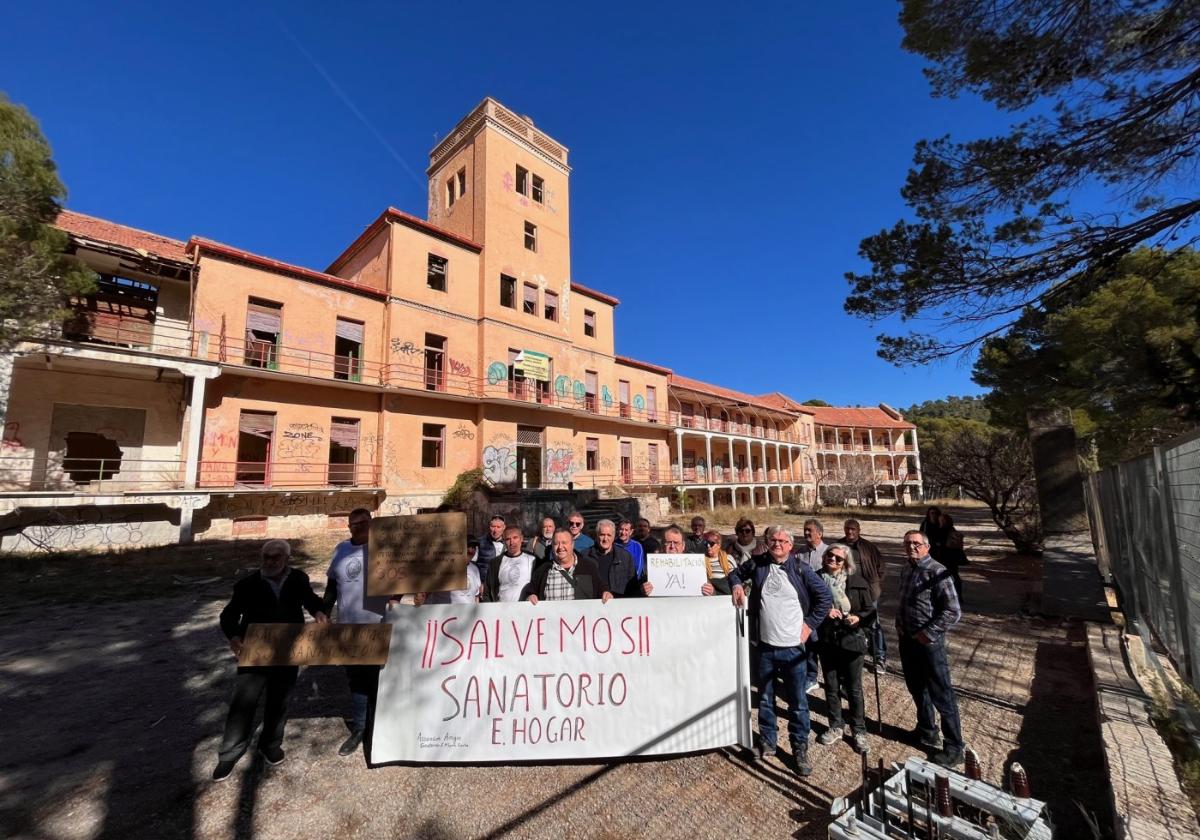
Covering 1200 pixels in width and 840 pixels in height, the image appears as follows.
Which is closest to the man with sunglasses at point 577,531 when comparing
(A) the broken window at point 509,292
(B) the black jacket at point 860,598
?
(B) the black jacket at point 860,598

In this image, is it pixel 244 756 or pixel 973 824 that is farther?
pixel 244 756

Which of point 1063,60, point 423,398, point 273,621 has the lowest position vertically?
point 273,621

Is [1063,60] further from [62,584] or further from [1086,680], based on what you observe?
[62,584]

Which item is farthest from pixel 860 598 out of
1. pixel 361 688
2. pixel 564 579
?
pixel 361 688

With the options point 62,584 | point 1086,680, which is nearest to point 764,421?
point 1086,680

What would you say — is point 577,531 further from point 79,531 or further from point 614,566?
point 79,531

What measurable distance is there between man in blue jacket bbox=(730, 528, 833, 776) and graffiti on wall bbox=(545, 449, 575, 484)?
59.2ft

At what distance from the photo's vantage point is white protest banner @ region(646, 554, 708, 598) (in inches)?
175

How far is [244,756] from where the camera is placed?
3.65 metres

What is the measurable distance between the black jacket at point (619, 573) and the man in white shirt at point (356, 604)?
6.09ft

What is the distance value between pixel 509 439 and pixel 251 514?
889 centimetres

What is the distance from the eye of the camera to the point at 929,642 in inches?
140

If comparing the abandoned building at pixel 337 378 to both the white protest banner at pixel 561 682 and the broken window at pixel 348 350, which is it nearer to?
the broken window at pixel 348 350

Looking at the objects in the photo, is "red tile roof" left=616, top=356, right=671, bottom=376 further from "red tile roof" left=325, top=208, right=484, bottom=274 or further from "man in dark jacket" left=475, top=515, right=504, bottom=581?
"man in dark jacket" left=475, top=515, right=504, bottom=581
